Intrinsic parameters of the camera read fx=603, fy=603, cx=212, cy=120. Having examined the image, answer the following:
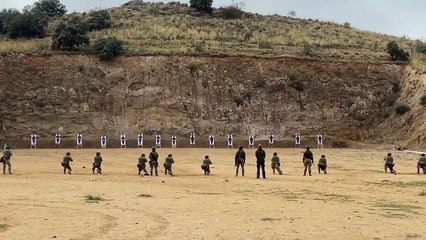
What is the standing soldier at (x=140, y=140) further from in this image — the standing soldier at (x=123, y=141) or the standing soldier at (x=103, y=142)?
the standing soldier at (x=103, y=142)

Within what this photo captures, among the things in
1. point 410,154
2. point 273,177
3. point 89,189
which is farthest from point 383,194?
point 410,154

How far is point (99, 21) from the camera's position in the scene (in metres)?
71.5

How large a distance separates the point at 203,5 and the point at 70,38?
32384 mm

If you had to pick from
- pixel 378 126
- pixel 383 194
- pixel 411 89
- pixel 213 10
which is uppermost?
pixel 213 10

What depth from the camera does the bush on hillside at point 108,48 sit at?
5556cm

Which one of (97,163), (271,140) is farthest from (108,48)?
(97,163)

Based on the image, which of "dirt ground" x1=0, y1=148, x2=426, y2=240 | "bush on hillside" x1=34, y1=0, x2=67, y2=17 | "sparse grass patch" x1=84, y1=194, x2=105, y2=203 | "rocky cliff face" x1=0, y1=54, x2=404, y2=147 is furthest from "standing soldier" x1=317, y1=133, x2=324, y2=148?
"bush on hillside" x1=34, y1=0, x2=67, y2=17

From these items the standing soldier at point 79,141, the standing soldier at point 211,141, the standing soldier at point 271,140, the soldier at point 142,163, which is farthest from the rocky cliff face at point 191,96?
the soldier at point 142,163

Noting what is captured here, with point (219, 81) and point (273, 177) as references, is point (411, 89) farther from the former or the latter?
point (273, 177)

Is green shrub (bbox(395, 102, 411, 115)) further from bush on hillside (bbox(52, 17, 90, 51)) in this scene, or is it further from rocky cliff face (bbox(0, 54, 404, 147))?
bush on hillside (bbox(52, 17, 90, 51))

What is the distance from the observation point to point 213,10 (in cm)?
8656

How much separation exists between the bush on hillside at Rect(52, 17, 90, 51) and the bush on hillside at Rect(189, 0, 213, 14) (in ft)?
99.8

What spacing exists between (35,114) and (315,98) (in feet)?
81.8

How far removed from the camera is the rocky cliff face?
51.0 meters
